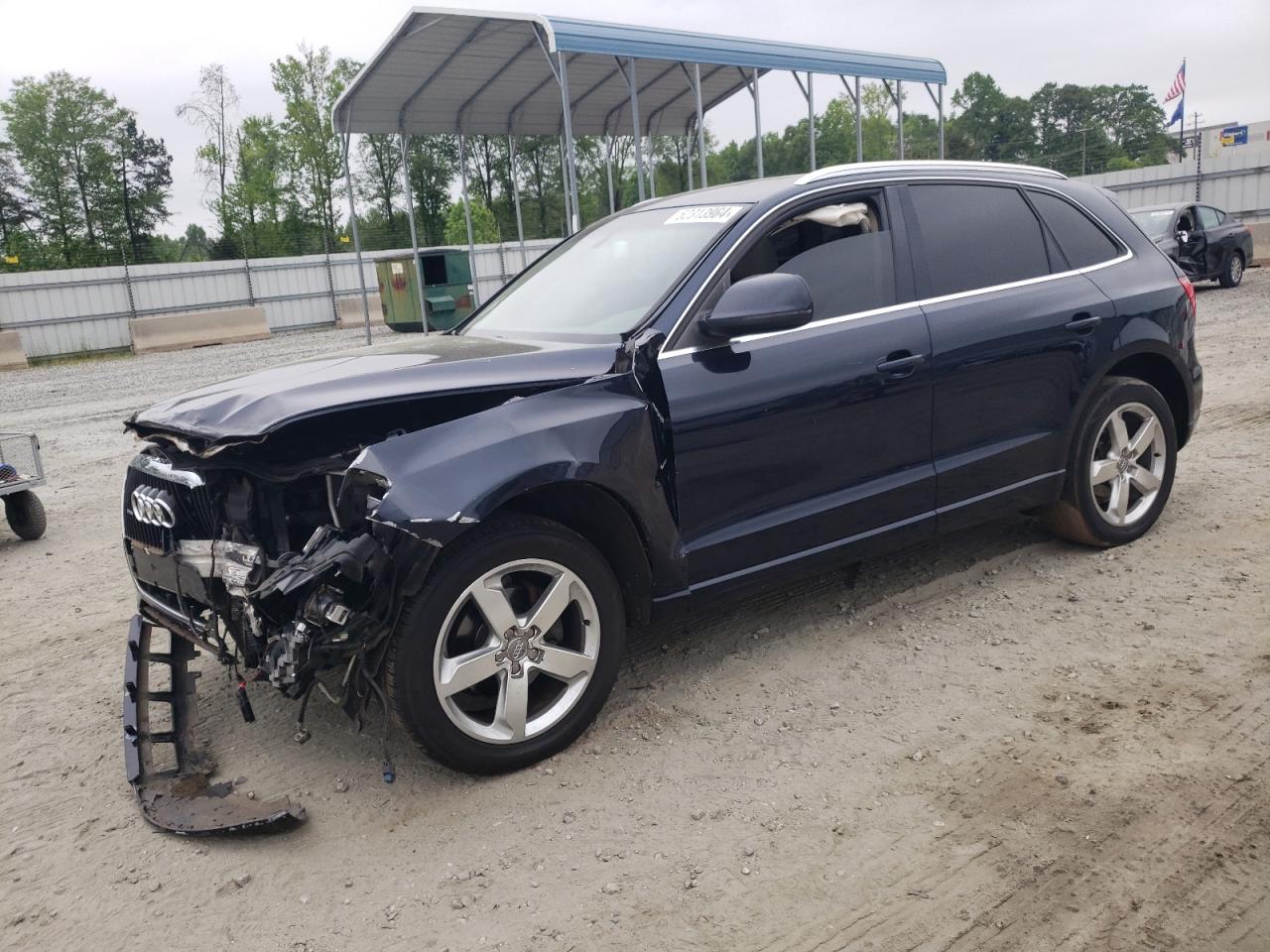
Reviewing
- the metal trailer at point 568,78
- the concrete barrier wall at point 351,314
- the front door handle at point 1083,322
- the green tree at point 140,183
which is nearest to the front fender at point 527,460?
the front door handle at point 1083,322

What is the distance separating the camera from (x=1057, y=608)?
4.22 meters

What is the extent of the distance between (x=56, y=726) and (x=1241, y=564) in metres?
4.92

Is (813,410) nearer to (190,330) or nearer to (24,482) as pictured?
(24,482)

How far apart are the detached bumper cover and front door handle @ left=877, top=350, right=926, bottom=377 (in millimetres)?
2528

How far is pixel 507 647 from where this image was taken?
308 centimetres

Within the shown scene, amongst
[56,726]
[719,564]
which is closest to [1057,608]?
[719,564]

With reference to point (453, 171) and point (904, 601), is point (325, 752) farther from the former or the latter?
point (453, 171)

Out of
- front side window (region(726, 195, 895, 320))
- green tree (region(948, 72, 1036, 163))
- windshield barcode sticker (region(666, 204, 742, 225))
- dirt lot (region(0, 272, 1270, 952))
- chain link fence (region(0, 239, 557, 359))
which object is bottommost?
dirt lot (region(0, 272, 1270, 952))

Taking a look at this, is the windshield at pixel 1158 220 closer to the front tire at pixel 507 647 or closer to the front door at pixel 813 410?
the front door at pixel 813 410

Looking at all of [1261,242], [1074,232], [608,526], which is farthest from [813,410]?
[1261,242]

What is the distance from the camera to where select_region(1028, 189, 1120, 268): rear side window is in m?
4.59

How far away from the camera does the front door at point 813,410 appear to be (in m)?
3.47

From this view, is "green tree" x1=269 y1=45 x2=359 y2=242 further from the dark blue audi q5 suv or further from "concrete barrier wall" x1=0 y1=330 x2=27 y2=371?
the dark blue audi q5 suv

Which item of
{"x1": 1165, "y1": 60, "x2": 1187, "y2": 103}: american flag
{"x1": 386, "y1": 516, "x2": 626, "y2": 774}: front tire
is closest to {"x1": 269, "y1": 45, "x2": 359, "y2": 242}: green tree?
{"x1": 1165, "y1": 60, "x2": 1187, "y2": 103}: american flag
